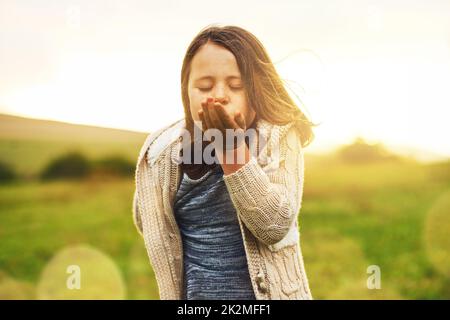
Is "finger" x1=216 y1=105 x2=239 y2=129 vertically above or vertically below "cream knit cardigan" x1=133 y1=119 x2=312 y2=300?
above

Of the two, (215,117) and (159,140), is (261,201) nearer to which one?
(215,117)

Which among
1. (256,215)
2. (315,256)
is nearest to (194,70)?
(256,215)

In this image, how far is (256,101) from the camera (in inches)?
60.4

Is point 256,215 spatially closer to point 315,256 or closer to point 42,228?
point 315,256

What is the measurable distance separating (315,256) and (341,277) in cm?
44

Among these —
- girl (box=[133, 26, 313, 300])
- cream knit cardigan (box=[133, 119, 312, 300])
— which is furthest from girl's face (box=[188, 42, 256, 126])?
cream knit cardigan (box=[133, 119, 312, 300])

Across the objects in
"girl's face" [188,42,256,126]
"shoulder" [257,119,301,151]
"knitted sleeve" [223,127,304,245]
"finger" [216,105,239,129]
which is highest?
"girl's face" [188,42,256,126]

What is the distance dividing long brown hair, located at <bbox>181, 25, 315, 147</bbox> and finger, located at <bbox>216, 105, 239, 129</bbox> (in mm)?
242

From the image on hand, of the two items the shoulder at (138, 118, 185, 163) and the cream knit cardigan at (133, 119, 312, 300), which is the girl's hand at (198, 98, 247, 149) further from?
the shoulder at (138, 118, 185, 163)

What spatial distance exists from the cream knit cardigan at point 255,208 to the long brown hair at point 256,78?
0.14 feet

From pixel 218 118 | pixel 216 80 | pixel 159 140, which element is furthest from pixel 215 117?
pixel 159 140

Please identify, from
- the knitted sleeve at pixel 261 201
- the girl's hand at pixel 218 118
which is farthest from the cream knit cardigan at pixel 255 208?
the girl's hand at pixel 218 118

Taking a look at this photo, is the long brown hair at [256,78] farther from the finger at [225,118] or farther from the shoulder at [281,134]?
Answer: the finger at [225,118]

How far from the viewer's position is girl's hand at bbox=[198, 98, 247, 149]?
1259mm
